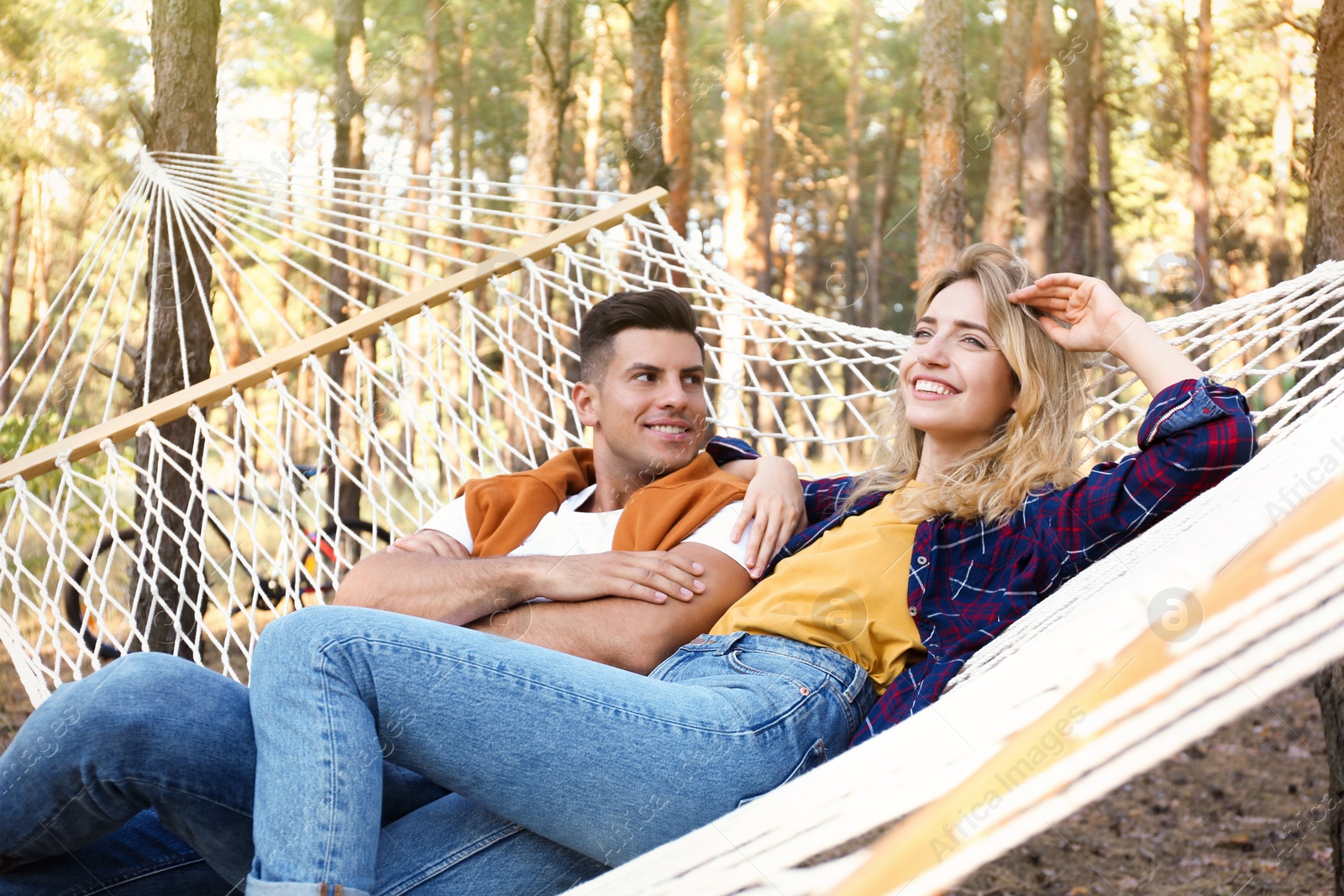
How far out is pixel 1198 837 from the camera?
249 cm

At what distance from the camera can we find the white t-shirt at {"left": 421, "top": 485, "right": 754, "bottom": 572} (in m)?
1.48

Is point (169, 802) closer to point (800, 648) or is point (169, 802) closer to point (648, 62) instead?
point (800, 648)

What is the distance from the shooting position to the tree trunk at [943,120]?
475 cm

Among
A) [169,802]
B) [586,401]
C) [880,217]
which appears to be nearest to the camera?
[169,802]

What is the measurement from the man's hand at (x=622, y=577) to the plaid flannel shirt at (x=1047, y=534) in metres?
0.27

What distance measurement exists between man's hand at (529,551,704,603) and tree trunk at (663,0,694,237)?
14.8 feet

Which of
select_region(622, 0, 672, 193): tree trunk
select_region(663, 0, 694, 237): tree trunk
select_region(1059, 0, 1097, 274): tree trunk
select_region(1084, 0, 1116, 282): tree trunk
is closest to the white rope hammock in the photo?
select_region(622, 0, 672, 193): tree trunk

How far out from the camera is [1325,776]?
9.53 ft

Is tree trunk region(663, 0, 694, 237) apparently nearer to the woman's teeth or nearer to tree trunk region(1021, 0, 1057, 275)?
tree trunk region(1021, 0, 1057, 275)

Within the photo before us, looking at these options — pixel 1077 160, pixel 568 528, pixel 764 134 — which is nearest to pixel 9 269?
pixel 764 134

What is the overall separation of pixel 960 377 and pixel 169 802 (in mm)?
975

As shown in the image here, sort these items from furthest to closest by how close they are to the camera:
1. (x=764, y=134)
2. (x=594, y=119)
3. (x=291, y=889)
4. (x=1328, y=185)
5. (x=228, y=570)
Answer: (x=764, y=134) < (x=594, y=119) < (x=228, y=570) < (x=1328, y=185) < (x=291, y=889)

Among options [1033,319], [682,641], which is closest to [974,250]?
[1033,319]

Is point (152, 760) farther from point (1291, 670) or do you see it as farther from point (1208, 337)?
point (1208, 337)
